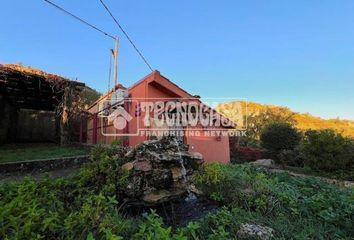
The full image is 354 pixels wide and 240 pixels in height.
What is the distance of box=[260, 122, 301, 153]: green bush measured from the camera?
15.9 m

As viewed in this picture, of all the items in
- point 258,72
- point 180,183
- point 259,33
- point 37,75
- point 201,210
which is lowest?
point 201,210

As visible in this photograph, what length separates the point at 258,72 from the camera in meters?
13.0

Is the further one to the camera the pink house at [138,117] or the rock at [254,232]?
the pink house at [138,117]

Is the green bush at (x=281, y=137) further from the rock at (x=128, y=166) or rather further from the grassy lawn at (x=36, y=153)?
the rock at (x=128, y=166)

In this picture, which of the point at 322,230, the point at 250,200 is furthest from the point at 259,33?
the point at 322,230

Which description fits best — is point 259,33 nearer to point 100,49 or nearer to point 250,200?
point 250,200

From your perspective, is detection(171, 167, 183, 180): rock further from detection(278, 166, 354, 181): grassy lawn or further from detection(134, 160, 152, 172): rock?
detection(278, 166, 354, 181): grassy lawn

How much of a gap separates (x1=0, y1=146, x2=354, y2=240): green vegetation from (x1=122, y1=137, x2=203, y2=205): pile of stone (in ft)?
0.63

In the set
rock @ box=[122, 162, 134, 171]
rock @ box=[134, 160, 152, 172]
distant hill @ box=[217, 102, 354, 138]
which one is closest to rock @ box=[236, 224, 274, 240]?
rock @ box=[134, 160, 152, 172]

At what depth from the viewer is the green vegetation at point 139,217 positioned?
2.35 m

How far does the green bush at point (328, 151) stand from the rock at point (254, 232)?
9.46 metres

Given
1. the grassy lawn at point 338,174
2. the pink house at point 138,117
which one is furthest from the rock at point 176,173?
the grassy lawn at point 338,174

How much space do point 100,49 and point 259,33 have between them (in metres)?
8.57

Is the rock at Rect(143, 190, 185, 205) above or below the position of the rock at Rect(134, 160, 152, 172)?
below
